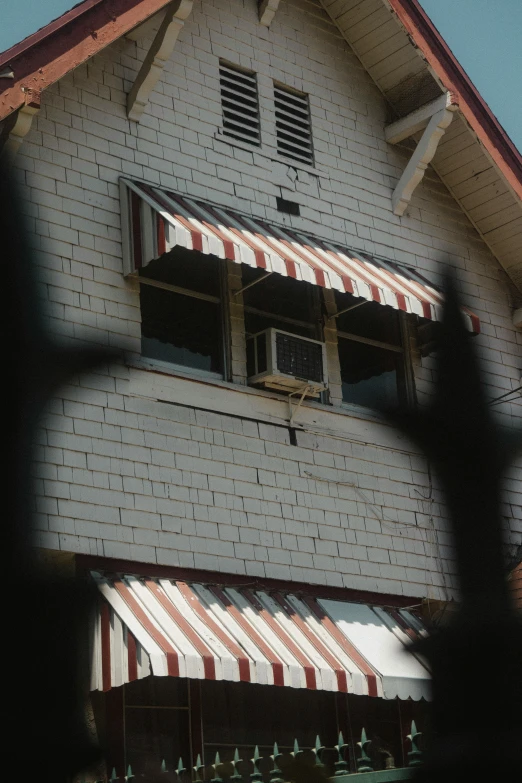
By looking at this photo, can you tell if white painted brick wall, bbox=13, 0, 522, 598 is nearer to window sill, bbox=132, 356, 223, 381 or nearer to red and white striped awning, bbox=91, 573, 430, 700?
window sill, bbox=132, 356, 223, 381

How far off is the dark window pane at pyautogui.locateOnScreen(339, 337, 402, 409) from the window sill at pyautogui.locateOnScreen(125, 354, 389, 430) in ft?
1.13

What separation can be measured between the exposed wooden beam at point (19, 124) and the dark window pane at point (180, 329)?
180 centimetres

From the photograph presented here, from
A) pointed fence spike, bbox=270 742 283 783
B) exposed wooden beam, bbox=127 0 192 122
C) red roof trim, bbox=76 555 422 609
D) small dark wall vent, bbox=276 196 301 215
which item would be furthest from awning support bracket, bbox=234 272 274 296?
pointed fence spike, bbox=270 742 283 783

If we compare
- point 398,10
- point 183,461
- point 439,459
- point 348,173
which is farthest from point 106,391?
point 439,459

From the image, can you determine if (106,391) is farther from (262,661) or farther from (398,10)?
(398,10)

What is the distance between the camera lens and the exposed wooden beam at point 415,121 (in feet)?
40.3

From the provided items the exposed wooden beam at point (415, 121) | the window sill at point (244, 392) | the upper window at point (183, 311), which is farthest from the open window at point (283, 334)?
the exposed wooden beam at point (415, 121)

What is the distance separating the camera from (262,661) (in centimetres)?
893

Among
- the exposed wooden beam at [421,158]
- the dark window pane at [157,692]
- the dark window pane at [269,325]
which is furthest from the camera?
the exposed wooden beam at [421,158]

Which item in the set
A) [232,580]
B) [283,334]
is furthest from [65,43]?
[232,580]

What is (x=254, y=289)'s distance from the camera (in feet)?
37.5

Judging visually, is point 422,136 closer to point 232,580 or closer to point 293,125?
point 293,125

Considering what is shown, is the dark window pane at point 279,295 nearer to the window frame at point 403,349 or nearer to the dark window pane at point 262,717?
the window frame at point 403,349

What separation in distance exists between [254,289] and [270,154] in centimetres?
155
